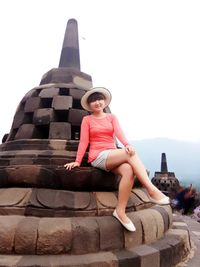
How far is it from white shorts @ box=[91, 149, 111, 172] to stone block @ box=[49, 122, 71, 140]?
1081 mm

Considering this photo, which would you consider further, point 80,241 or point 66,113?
point 66,113

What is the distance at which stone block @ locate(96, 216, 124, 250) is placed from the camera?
102 inches

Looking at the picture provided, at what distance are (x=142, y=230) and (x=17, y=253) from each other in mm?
1363

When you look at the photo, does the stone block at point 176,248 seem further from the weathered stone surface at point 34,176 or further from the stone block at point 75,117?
the stone block at point 75,117

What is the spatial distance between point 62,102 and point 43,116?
1.25 ft

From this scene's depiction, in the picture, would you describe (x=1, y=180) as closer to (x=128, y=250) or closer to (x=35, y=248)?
(x=35, y=248)

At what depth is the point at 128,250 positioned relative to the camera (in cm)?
264

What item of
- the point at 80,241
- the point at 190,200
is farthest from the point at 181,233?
the point at 190,200

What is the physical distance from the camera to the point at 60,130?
3873 millimetres

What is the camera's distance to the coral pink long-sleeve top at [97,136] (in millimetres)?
2881

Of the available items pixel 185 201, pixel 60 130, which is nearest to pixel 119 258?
pixel 60 130

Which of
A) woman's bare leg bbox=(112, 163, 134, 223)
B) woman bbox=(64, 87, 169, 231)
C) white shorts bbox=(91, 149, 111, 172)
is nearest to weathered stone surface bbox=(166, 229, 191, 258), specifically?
woman bbox=(64, 87, 169, 231)

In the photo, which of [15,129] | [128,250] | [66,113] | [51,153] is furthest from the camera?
[15,129]

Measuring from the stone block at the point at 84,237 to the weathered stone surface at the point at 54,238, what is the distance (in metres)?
0.06
